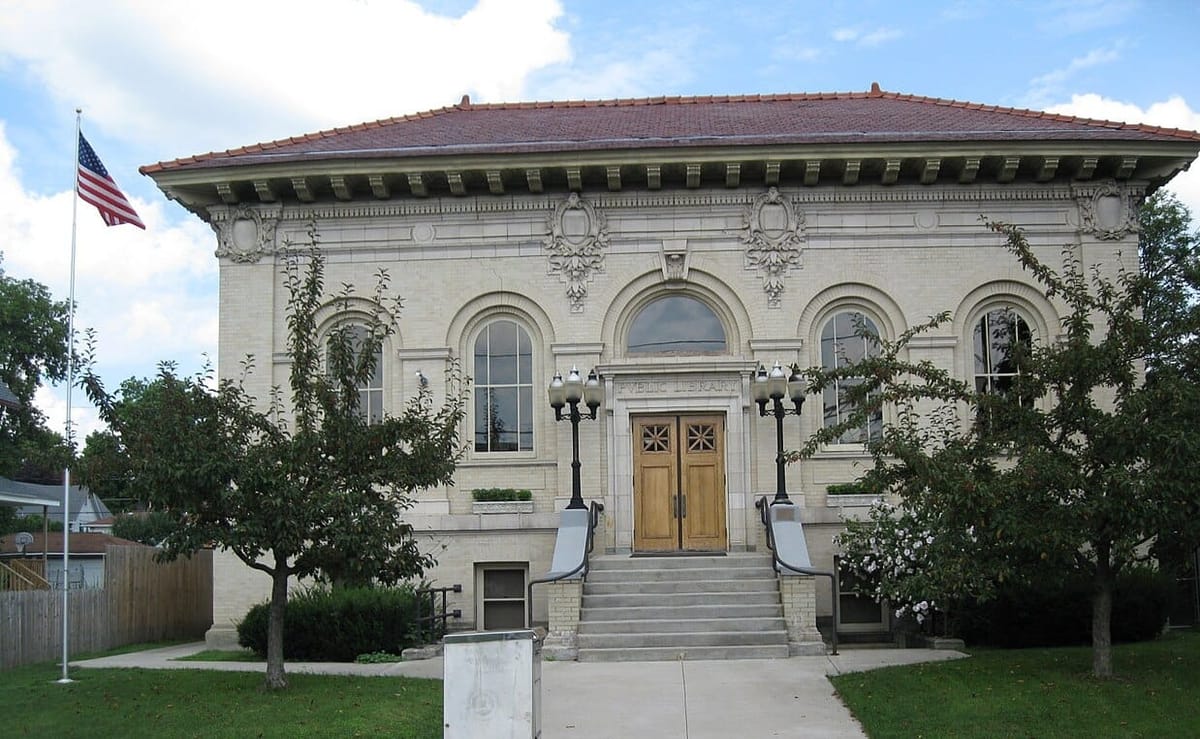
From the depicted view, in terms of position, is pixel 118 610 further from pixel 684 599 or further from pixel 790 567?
pixel 790 567

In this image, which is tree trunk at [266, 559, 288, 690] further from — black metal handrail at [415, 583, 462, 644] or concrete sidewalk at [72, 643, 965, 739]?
black metal handrail at [415, 583, 462, 644]

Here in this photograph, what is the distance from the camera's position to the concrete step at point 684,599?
1777 centimetres

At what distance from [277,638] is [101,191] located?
27.1 ft

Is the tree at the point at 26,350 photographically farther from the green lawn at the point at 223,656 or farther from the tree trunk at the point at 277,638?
the tree trunk at the point at 277,638

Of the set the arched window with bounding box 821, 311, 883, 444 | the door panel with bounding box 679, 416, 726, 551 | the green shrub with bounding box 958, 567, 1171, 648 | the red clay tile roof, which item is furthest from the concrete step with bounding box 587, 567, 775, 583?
the red clay tile roof

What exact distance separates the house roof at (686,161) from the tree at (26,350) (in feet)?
64.8

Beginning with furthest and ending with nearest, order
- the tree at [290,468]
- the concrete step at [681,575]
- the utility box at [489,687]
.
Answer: the concrete step at [681,575], the tree at [290,468], the utility box at [489,687]

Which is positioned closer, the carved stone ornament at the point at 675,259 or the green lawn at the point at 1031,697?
the green lawn at the point at 1031,697

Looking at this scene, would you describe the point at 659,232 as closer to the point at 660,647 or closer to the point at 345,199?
the point at 345,199

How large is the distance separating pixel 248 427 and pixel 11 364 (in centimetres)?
A: 2929

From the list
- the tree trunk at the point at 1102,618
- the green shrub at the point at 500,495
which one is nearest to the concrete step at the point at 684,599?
the green shrub at the point at 500,495

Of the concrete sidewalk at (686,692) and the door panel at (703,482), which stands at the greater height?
the door panel at (703,482)

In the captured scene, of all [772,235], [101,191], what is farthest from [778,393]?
Result: [101,191]

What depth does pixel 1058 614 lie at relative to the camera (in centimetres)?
1722
